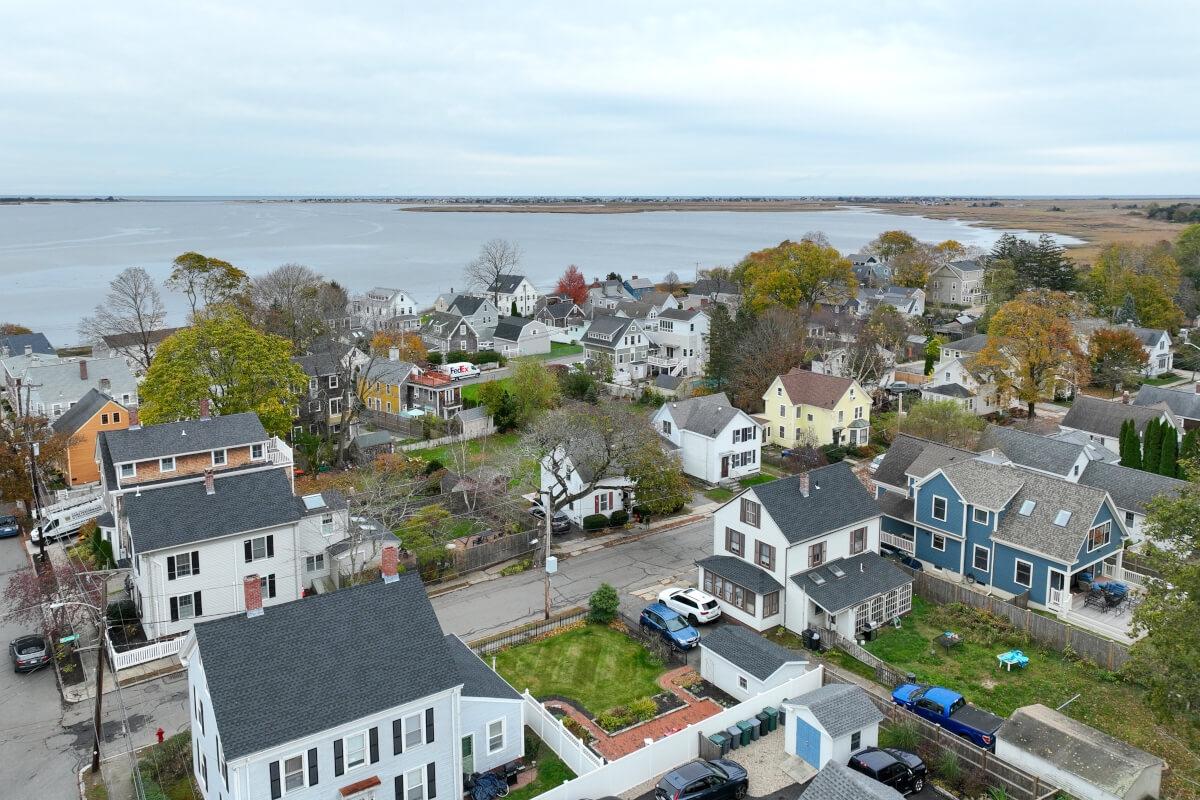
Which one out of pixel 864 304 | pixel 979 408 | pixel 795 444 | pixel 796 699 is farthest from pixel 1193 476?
pixel 864 304

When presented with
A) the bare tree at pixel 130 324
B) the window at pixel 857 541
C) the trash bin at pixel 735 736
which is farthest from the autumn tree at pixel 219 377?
the trash bin at pixel 735 736

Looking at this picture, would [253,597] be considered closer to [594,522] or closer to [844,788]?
[844,788]

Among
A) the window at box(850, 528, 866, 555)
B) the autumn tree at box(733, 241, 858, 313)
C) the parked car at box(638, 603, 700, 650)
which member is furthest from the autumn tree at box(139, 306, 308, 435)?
the autumn tree at box(733, 241, 858, 313)

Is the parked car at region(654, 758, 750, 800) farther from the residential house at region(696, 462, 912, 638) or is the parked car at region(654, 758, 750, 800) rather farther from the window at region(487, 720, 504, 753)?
the residential house at region(696, 462, 912, 638)

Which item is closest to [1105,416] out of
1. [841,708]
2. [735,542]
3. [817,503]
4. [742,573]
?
[817,503]

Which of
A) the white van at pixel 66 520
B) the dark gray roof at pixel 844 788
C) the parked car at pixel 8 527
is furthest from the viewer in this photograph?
the parked car at pixel 8 527

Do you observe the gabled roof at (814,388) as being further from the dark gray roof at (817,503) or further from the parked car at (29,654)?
the parked car at (29,654)

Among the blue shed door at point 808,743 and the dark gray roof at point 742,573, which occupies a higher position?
the dark gray roof at point 742,573
